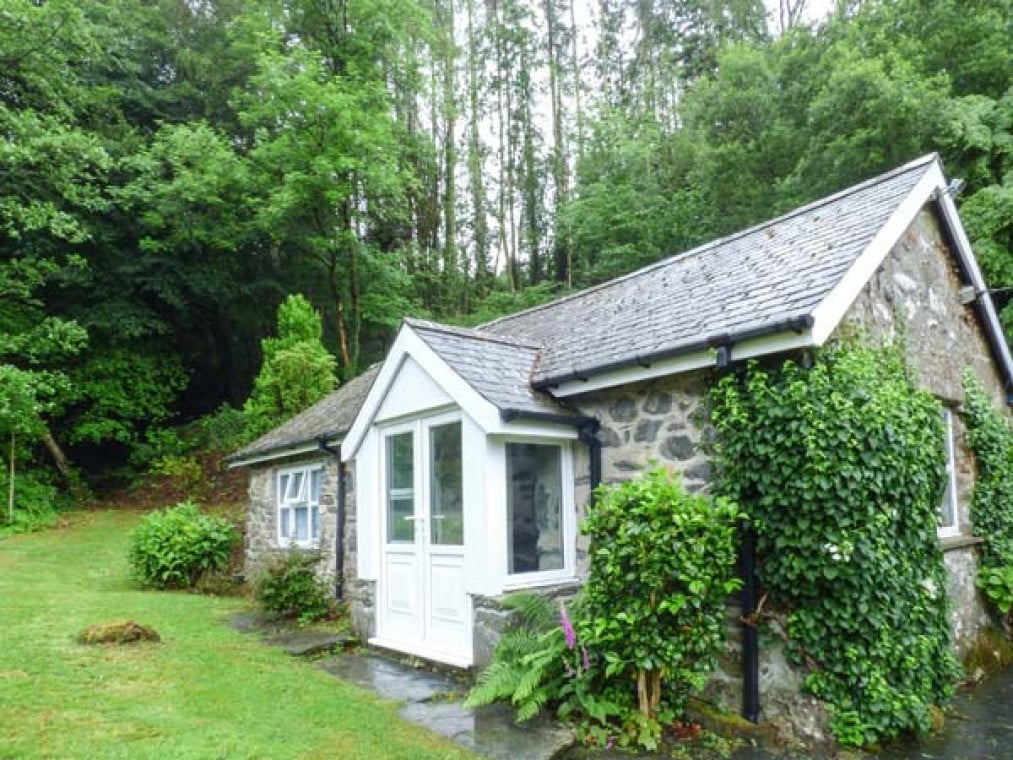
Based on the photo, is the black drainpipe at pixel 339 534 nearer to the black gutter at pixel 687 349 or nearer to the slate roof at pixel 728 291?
the slate roof at pixel 728 291

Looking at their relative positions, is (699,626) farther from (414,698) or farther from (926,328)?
(926,328)

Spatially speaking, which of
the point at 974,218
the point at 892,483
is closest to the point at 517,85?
the point at 974,218

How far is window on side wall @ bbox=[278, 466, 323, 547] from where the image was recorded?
1045cm

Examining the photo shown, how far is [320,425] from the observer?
10.6m

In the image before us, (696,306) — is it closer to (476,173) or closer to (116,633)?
(116,633)

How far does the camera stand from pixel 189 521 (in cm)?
1177

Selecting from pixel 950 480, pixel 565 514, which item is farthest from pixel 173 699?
pixel 950 480

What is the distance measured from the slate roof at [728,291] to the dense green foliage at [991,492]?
2.36 metres

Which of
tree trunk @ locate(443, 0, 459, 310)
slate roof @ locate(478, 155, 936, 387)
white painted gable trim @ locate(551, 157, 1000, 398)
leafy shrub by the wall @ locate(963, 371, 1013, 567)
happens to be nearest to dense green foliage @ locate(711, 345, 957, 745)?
white painted gable trim @ locate(551, 157, 1000, 398)

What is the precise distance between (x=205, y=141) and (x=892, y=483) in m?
19.7

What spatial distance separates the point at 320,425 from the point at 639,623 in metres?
7.32

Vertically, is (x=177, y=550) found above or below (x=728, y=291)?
below

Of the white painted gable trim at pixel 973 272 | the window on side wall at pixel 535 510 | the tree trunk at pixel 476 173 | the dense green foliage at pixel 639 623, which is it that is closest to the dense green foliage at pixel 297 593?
the window on side wall at pixel 535 510

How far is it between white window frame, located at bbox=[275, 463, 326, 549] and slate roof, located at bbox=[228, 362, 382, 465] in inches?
17.7
